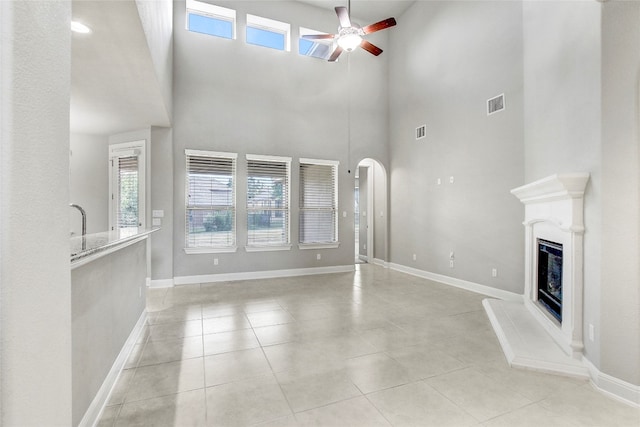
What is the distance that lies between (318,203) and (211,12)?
424 centimetres

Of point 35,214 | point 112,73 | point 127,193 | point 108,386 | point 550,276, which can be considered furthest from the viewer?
point 127,193

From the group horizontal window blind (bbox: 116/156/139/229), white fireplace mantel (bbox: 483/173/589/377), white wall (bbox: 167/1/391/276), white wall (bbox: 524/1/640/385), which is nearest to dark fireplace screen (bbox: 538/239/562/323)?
white fireplace mantel (bbox: 483/173/589/377)

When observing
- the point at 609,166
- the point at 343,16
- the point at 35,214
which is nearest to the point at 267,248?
the point at 343,16

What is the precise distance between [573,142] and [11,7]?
12.2 ft

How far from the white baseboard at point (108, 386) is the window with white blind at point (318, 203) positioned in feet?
12.7

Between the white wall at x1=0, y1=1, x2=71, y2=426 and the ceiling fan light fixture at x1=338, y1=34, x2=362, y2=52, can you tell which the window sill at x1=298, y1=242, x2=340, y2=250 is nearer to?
the ceiling fan light fixture at x1=338, y1=34, x2=362, y2=52

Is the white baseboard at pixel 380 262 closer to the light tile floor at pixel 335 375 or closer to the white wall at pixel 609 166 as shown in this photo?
the light tile floor at pixel 335 375

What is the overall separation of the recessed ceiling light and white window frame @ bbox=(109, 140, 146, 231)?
316 cm

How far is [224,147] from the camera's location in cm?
591

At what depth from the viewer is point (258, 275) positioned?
614 centimetres

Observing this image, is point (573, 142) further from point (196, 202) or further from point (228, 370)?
point (196, 202)

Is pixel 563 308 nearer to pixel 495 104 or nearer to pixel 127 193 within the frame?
pixel 495 104

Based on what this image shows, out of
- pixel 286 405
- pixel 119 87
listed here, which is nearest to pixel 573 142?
pixel 286 405

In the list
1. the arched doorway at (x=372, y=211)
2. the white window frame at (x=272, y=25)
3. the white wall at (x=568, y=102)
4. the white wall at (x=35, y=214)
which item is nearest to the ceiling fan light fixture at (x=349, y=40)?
the white wall at (x=568, y=102)
